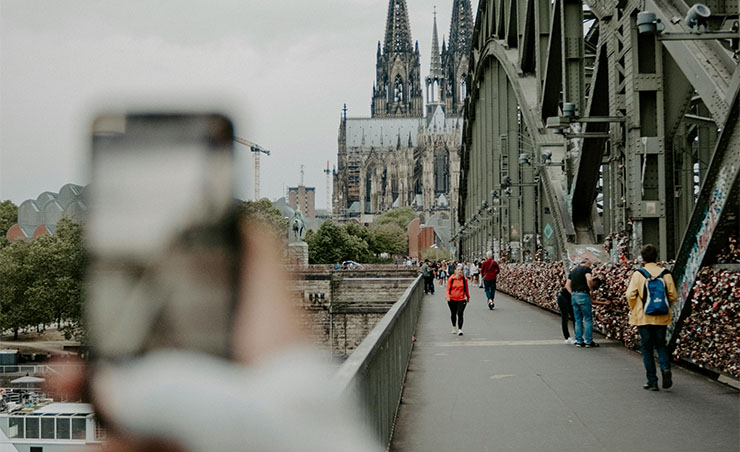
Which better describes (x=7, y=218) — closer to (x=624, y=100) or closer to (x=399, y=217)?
(x=399, y=217)

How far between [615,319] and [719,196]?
4140 millimetres

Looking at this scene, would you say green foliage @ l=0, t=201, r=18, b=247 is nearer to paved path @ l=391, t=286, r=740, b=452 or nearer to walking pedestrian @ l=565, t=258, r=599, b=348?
walking pedestrian @ l=565, t=258, r=599, b=348

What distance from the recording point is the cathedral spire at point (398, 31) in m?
164

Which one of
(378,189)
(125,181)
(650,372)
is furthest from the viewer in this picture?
(378,189)

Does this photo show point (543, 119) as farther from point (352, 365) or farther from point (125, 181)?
point (125, 181)

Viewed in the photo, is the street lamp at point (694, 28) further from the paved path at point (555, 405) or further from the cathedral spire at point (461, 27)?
the cathedral spire at point (461, 27)

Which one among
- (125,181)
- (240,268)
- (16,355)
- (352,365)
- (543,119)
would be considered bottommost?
(16,355)

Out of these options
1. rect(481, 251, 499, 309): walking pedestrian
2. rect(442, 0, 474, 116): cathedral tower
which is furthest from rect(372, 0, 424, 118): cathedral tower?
rect(481, 251, 499, 309): walking pedestrian

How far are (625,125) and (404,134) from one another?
152 meters

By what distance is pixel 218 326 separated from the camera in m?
1.57

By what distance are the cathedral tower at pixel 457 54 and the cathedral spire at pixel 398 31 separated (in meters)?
8.42

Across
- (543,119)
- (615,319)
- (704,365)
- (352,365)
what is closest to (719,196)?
(704,365)

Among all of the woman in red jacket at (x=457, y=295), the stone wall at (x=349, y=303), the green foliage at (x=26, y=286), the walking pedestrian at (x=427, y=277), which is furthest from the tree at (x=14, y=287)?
the woman in red jacket at (x=457, y=295)

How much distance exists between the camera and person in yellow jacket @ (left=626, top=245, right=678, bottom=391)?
7.67m
